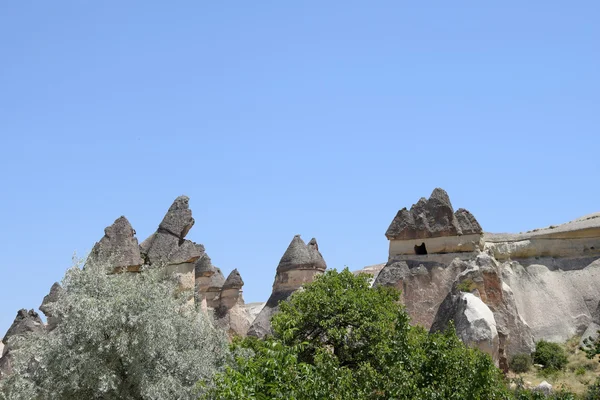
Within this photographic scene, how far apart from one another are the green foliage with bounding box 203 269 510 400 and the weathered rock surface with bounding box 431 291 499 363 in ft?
15.4

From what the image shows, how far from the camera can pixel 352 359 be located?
21062mm

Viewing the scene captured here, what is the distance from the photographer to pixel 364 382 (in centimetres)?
1711

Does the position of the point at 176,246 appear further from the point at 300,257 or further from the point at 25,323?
the point at 25,323

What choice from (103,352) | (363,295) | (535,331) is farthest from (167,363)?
(535,331)

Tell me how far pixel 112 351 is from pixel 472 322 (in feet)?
38.1

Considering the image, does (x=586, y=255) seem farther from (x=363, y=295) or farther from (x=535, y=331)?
(x=363, y=295)

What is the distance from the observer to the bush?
32.2 metres

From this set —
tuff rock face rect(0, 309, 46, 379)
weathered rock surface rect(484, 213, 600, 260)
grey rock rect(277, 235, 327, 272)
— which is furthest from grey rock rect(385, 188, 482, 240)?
tuff rock face rect(0, 309, 46, 379)

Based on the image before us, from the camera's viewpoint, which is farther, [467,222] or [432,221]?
[432,221]

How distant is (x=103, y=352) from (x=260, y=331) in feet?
57.9

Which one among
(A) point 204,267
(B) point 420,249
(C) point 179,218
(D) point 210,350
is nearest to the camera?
(D) point 210,350

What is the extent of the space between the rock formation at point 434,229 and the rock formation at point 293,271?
3.39 meters

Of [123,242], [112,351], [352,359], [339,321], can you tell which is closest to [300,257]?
[123,242]

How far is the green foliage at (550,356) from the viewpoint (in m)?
32.4
